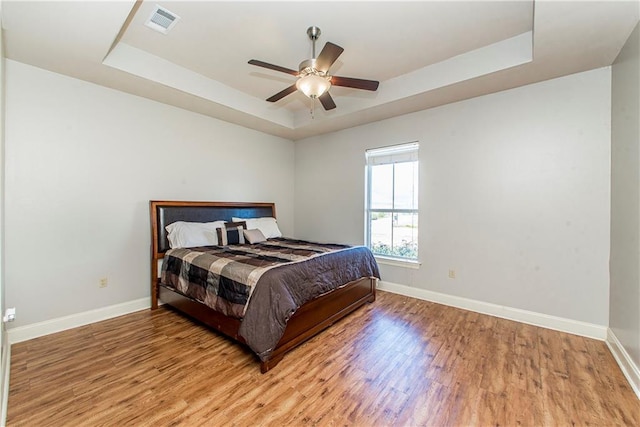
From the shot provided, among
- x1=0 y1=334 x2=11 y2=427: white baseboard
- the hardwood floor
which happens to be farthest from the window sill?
x1=0 y1=334 x2=11 y2=427: white baseboard

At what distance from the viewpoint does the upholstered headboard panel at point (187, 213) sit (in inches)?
129

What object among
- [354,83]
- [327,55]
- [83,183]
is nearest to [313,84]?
[327,55]

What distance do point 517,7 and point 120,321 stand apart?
15.2ft

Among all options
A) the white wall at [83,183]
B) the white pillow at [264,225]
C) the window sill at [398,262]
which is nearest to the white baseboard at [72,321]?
the white wall at [83,183]

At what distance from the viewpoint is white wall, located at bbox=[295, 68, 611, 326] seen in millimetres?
2602

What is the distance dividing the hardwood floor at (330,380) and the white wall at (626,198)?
36 cm

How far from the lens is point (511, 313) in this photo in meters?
3.00

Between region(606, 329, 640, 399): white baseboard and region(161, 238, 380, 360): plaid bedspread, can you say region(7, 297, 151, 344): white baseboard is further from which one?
region(606, 329, 640, 399): white baseboard

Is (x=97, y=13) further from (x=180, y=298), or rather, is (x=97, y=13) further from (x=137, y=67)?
(x=180, y=298)

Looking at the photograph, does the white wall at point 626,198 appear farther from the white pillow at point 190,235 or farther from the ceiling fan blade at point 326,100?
the white pillow at point 190,235

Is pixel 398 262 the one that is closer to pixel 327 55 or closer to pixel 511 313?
pixel 511 313

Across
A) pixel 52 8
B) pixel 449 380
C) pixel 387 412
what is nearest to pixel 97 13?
pixel 52 8

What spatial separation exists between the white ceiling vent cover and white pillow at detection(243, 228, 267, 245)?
92.3 inches

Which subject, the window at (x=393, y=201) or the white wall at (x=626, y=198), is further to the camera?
the window at (x=393, y=201)
